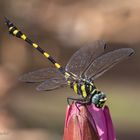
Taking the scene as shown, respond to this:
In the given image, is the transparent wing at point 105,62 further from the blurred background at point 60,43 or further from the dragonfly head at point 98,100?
the blurred background at point 60,43

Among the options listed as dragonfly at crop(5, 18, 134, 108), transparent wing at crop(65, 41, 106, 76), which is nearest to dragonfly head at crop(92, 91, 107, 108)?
dragonfly at crop(5, 18, 134, 108)

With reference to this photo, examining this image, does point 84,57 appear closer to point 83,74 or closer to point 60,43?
point 83,74

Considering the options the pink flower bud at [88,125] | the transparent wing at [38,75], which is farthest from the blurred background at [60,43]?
the pink flower bud at [88,125]

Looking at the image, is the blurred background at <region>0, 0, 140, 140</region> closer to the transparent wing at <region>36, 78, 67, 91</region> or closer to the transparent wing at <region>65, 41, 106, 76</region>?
the transparent wing at <region>65, 41, 106, 76</region>

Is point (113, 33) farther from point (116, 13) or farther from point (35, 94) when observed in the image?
point (35, 94)

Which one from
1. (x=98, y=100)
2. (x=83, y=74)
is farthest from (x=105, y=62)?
(x=98, y=100)

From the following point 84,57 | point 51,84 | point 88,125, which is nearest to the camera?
point 88,125
